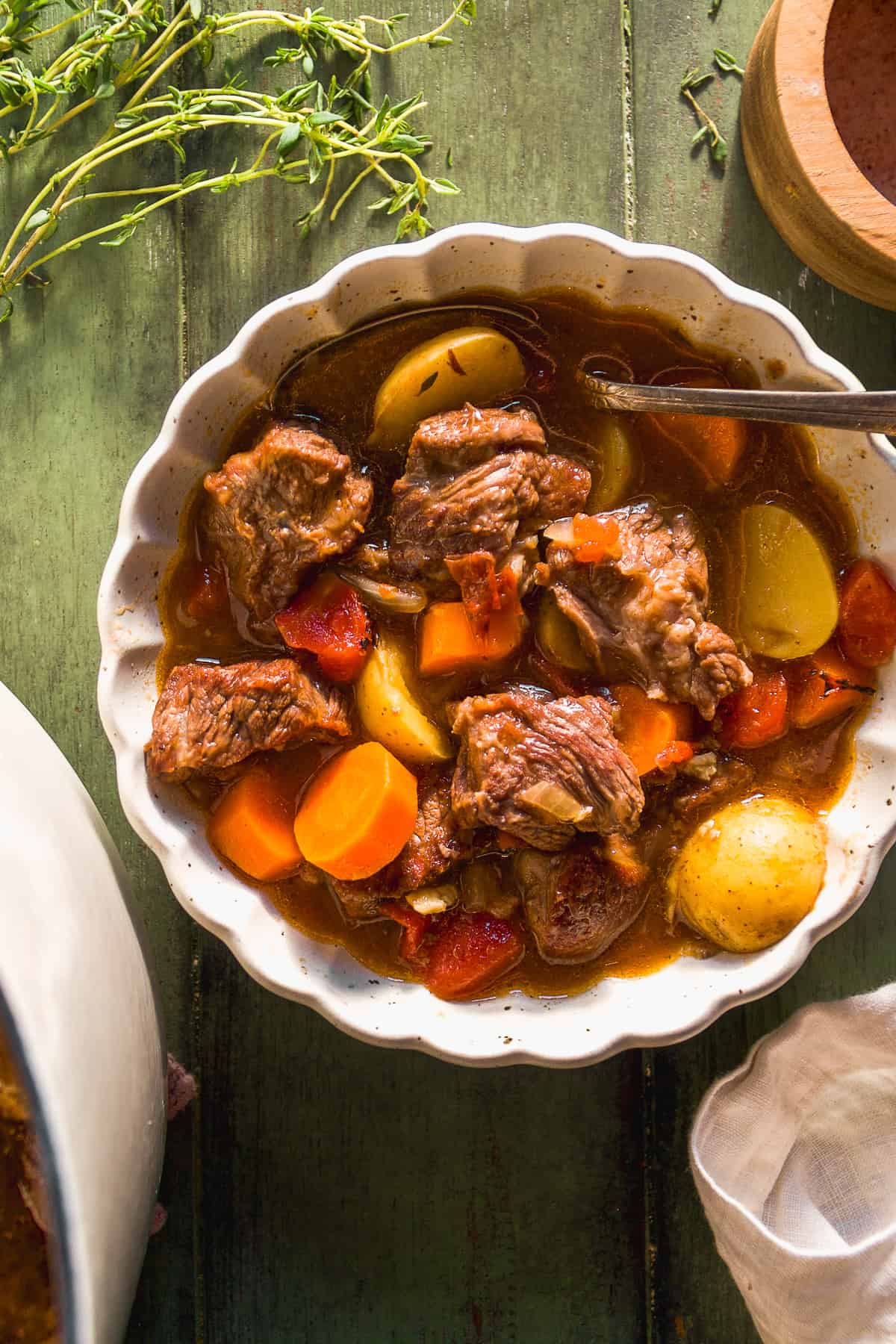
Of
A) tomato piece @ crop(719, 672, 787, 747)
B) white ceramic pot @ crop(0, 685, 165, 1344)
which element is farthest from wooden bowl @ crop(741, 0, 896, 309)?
white ceramic pot @ crop(0, 685, 165, 1344)

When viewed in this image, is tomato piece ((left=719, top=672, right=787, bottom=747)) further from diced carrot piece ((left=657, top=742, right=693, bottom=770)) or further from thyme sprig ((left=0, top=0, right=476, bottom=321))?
thyme sprig ((left=0, top=0, right=476, bottom=321))

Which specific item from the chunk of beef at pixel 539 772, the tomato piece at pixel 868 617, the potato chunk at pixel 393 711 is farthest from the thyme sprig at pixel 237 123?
the tomato piece at pixel 868 617

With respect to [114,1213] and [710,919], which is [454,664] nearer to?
[710,919]

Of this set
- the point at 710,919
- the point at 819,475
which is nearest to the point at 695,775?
the point at 710,919

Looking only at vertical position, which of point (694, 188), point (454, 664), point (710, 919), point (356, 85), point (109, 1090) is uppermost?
point (356, 85)

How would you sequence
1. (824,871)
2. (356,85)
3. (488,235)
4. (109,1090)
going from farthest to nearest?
(356,85) → (824,871) → (488,235) → (109,1090)

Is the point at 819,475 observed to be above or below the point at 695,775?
above

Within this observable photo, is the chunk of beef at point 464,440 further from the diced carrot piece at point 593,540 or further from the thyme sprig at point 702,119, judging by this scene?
the thyme sprig at point 702,119

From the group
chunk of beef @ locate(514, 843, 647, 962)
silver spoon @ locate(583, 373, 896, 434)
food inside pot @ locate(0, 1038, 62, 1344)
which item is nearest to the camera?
food inside pot @ locate(0, 1038, 62, 1344)
